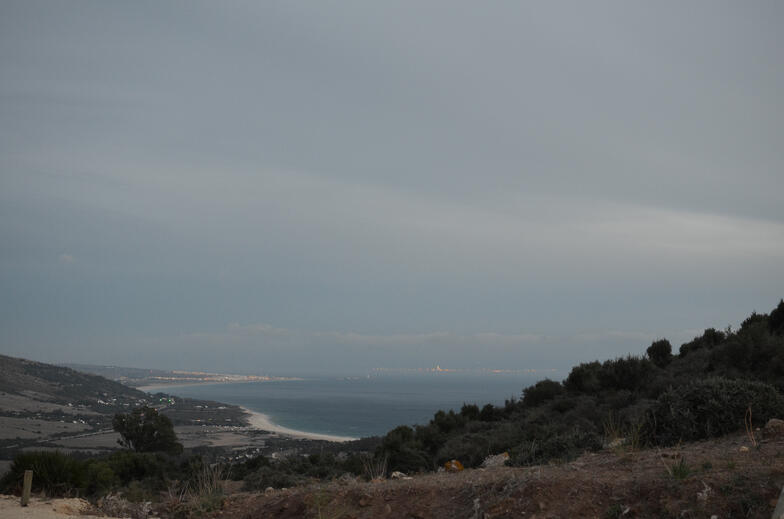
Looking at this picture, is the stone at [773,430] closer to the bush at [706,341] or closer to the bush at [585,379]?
the bush at [585,379]

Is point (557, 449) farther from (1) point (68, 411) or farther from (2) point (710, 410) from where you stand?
(1) point (68, 411)

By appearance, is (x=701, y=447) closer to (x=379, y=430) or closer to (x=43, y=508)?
(x=43, y=508)

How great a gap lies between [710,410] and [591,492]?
491 centimetres

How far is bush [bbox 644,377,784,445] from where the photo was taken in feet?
32.2

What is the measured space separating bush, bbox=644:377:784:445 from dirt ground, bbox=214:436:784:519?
972mm

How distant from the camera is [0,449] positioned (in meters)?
38.6

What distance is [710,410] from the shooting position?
992cm

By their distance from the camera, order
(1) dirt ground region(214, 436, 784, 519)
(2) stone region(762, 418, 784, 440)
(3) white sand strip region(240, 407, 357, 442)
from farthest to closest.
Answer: (3) white sand strip region(240, 407, 357, 442) → (2) stone region(762, 418, 784, 440) → (1) dirt ground region(214, 436, 784, 519)

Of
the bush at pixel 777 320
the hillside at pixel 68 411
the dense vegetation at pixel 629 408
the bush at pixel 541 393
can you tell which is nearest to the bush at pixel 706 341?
the dense vegetation at pixel 629 408

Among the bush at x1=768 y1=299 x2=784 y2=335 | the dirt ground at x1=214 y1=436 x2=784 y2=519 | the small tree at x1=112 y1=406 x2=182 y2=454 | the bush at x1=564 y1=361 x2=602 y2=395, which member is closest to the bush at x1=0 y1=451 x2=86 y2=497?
the dirt ground at x1=214 y1=436 x2=784 y2=519

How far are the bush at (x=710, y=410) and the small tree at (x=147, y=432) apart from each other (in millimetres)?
30717

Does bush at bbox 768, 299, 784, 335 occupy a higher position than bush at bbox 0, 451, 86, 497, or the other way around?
bush at bbox 768, 299, 784, 335

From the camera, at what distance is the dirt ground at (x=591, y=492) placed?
567cm

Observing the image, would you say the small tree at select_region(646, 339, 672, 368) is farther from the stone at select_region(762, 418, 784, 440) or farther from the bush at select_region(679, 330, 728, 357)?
the stone at select_region(762, 418, 784, 440)
